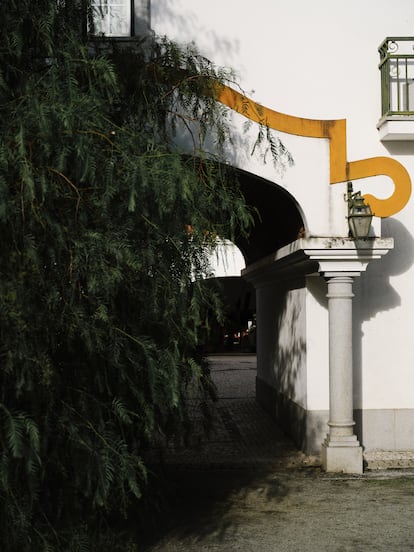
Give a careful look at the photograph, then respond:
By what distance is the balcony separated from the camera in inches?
415

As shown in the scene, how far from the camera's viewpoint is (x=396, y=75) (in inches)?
433

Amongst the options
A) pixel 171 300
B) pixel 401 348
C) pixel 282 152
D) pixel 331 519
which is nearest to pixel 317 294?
pixel 401 348

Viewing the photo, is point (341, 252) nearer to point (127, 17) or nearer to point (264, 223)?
point (264, 223)

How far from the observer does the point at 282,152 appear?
959 cm

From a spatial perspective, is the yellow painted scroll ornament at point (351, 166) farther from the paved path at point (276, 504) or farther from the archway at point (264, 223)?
the paved path at point (276, 504)

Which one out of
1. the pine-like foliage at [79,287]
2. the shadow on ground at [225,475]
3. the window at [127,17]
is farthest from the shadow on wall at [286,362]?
the pine-like foliage at [79,287]

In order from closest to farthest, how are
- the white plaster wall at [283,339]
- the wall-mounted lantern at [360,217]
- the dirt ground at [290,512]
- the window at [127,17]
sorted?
the dirt ground at [290,512] < the wall-mounted lantern at [360,217] < the window at [127,17] < the white plaster wall at [283,339]

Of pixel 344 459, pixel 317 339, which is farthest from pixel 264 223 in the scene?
pixel 344 459

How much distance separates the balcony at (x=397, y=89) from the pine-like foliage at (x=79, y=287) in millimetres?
4903

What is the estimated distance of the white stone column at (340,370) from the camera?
9852 mm

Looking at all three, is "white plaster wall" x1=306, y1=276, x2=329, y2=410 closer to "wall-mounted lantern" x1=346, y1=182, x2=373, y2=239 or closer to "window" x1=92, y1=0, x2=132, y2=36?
"wall-mounted lantern" x1=346, y1=182, x2=373, y2=239

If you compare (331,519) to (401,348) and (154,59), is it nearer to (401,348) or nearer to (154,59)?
(401,348)

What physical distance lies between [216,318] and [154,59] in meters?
2.55

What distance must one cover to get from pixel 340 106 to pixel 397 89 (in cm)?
80
